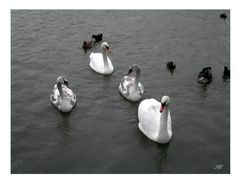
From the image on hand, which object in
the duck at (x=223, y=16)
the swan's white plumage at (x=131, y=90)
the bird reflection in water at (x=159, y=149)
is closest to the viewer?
the bird reflection in water at (x=159, y=149)

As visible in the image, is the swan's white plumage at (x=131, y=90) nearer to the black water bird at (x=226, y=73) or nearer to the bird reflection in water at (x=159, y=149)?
the bird reflection in water at (x=159, y=149)

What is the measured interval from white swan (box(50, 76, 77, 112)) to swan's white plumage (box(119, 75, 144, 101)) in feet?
6.40

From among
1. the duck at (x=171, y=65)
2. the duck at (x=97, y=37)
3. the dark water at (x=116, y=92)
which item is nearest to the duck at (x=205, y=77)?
the dark water at (x=116, y=92)

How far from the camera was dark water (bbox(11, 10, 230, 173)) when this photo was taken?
11289mm

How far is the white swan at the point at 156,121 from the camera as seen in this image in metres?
11.6

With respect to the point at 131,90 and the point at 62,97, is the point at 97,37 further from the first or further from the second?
the point at 62,97

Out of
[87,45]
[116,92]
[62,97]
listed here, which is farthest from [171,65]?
[62,97]

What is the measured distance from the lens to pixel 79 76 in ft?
52.3

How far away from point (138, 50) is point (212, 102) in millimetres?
5409

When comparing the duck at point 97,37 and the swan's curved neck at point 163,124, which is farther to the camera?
the duck at point 97,37

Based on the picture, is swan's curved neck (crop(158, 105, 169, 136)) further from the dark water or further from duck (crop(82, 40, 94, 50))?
duck (crop(82, 40, 94, 50))

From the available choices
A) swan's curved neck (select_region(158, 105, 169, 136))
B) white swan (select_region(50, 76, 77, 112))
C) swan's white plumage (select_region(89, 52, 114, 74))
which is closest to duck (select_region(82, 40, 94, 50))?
swan's white plumage (select_region(89, 52, 114, 74))

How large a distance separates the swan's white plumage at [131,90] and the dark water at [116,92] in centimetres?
29

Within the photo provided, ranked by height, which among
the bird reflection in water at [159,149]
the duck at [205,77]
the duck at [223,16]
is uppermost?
the duck at [223,16]
